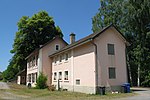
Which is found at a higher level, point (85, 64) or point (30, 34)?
point (30, 34)

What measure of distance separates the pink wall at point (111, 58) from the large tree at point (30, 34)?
2590 cm

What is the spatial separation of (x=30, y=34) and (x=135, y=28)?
23.7 meters

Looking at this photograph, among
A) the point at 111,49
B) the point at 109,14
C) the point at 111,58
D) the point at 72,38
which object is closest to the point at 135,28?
the point at 109,14

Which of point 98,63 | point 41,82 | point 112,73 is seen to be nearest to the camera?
point 98,63

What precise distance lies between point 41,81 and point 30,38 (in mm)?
16653

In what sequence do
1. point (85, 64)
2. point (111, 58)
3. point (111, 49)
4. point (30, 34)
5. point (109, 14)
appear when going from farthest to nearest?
point (30, 34), point (109, 14), point (85, 64), point (111, 49), point (111, 58)

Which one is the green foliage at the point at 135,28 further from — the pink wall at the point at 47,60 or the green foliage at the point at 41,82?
the green foliage at the point at 41,82

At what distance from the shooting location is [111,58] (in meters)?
25.2

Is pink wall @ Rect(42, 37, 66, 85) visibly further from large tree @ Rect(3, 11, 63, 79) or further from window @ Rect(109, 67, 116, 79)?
window @ Rect(109, 67, 116, 79)

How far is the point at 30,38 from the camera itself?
161ft

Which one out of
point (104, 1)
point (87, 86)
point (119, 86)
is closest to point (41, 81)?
point (87, 86)

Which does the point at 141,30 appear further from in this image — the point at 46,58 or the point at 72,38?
the point at 46,58

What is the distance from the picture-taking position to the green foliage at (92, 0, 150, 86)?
36406 mm

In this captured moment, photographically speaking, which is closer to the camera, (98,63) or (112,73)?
(98,63)
